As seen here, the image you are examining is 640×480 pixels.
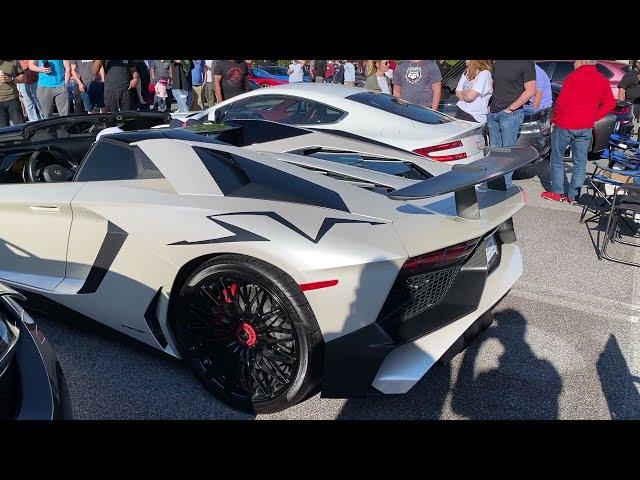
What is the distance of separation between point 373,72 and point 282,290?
22.7 ft

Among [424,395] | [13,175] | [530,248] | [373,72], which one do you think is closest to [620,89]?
[373,72]

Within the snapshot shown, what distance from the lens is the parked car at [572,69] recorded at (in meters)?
9.60

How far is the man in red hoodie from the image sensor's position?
5.85 meters

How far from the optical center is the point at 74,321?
9.94ft

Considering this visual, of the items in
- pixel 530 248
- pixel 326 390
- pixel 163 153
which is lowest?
pixel 530 248

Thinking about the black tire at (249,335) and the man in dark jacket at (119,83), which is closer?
the black tire at (249,335)

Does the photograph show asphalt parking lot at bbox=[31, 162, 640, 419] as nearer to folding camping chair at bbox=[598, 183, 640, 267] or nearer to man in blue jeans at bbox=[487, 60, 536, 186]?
folding camping chair at bbox=[598, 183, 640, 267]

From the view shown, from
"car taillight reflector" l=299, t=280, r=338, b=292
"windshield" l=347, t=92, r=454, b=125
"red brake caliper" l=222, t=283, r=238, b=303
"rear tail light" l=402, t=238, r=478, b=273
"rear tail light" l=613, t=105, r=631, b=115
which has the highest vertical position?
"windshield" l=347, t=92, r=454, b=125

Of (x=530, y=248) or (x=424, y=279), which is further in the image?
(x=530, y=248)

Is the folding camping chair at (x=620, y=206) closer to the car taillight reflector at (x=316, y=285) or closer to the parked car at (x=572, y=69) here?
the car taillight reflector at (x=316, y=285)

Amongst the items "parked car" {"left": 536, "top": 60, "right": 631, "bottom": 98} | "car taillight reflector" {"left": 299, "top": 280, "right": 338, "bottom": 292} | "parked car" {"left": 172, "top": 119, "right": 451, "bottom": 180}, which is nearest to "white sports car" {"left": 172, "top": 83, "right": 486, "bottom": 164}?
"parked car" {"left": 172, "top": 119, "right": 451, "bottom": 180}

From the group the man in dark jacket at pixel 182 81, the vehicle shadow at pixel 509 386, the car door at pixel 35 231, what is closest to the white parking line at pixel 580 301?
the vehicle shadow at pixel 509 386

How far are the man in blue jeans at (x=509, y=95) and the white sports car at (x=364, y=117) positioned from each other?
3.48 feet
